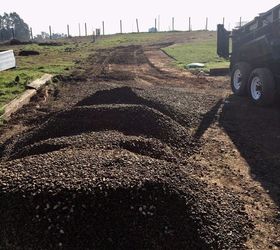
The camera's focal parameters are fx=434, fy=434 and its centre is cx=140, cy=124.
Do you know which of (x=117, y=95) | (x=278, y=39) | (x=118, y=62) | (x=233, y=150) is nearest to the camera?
(x=233, y=150)

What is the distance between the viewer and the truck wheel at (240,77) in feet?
45.6

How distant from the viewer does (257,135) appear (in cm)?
996

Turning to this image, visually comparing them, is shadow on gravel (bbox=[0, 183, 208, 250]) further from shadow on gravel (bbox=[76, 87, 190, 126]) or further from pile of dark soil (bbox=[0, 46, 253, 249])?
shadow on gravel (bbox=[76, 87, 190, 126])

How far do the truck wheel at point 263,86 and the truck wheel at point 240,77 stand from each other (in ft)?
2.72

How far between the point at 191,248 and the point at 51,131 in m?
4.95

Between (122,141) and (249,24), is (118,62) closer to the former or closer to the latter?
(249,24)

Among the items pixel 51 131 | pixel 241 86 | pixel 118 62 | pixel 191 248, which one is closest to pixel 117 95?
pixel 51 131

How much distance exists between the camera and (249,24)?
44.8 ft

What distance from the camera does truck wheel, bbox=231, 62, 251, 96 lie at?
45.6 ft

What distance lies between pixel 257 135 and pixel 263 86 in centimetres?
258

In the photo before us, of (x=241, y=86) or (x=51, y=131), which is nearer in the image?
(x=51, y=131)

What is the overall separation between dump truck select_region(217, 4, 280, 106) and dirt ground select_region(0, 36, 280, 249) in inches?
39.2

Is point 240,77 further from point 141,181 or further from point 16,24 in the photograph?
point 16,24

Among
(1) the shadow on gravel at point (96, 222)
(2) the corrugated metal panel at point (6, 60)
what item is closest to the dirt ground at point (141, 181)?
(1) the shadow on gravel at point (96, 222)
